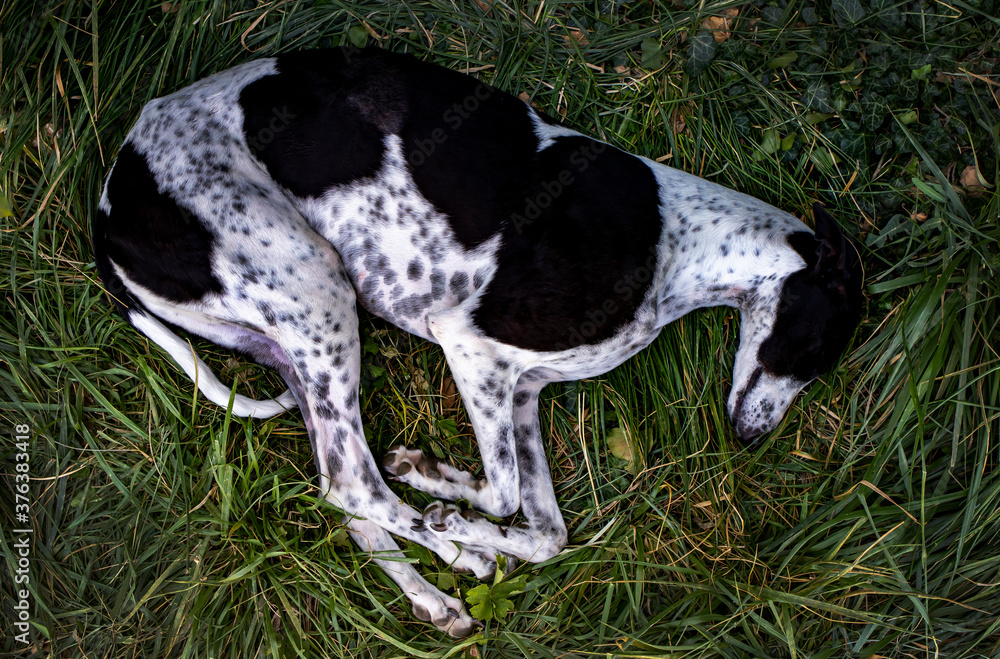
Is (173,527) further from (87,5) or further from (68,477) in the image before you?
(87,5)

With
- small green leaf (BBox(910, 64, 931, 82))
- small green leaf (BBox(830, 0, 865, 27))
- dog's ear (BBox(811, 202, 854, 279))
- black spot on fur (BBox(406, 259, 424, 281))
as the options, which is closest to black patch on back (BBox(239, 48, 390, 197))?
black spot on fur (BBox(406, 259, 424, 281))

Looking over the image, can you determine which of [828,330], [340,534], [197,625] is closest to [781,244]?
[828,330]

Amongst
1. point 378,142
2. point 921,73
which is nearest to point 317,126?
point 378,142

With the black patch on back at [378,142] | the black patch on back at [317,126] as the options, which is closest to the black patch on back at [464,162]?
the black patch on back at [378,142]

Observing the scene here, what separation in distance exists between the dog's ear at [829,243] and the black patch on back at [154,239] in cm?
229

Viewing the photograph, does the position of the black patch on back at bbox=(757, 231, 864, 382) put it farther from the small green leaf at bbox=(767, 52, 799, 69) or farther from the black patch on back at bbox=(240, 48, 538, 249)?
the black patch on back at bbox=(240, 48, 538, 249)

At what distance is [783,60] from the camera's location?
2.92m

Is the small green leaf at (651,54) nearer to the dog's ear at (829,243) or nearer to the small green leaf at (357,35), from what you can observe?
the dog's ear at (829,243)

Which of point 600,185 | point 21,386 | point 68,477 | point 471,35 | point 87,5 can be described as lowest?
point 68,477

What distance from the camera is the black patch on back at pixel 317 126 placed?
7.94 feet

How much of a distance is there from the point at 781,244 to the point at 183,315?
2.42 m

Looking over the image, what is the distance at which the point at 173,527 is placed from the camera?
8.74ft

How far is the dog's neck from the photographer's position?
2.49 meters

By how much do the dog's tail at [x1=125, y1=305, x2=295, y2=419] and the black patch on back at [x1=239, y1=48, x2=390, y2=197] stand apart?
777mm
